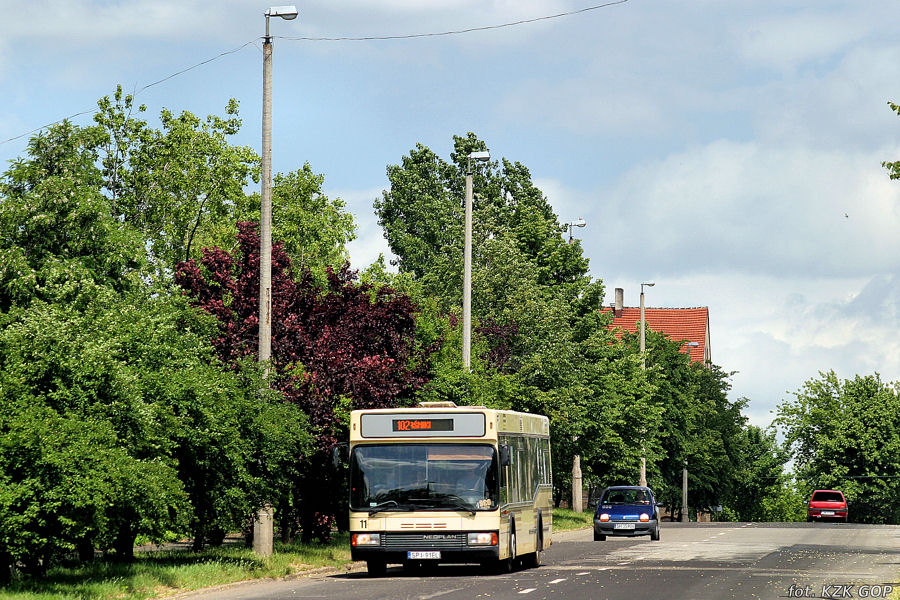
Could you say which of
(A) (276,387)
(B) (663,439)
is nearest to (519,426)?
(A) (276,387)

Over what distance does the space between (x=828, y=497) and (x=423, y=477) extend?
5593cm

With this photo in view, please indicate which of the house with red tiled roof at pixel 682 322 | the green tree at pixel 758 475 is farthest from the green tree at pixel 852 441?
the house with red tiled roof at pixel 682 322

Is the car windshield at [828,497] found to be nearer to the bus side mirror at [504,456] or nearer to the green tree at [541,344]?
the green tree at [541,344]

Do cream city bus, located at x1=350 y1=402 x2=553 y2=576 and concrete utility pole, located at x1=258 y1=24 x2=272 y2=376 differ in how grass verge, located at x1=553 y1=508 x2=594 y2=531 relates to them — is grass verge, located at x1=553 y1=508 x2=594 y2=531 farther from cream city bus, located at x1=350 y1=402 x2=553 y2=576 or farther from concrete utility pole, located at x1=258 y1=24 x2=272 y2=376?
concrete utility pole, located at x1=258 y1=24 x2=272 y2=376

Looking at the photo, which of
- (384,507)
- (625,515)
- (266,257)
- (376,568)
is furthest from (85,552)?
(625,515)

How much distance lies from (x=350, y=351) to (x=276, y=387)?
310 cm

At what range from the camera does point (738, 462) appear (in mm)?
87875

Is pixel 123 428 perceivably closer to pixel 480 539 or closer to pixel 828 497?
pixel 480 539

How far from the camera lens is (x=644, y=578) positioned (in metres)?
23.7

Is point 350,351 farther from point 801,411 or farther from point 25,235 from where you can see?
point 801,411

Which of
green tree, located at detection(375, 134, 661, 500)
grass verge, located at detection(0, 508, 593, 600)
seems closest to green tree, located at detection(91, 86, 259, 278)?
green tree, located at detection(375, 134, 661, 500)

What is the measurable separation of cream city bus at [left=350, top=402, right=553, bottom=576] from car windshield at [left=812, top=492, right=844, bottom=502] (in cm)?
5369

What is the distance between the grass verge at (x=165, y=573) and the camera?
17.9 m

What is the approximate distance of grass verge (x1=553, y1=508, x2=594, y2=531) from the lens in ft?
170
